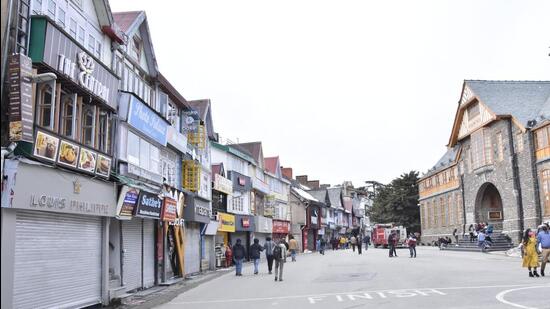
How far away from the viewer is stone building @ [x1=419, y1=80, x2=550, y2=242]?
39344 mm

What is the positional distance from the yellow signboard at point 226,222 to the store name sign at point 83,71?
65.6ft

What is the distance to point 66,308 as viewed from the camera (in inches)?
517

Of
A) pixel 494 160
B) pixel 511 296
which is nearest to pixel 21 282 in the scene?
pixel 511 296

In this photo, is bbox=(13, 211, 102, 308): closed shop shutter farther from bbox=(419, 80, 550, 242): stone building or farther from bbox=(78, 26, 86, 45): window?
bbox=(419, 80, 550, 242): stone building

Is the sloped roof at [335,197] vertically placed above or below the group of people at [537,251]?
above

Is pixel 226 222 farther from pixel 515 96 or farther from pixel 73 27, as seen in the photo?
pixel 515 96

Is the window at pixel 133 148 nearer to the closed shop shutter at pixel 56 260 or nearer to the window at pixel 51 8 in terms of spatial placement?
the closed shop shutter at pixel 56 260

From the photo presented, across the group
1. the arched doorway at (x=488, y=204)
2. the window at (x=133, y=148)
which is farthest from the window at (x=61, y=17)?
the arched doorway at (x=488, y=204)

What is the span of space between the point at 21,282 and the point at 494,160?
41.6 m

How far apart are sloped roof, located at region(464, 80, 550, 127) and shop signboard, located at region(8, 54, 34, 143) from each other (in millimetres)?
37409

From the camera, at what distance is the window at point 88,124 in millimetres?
15328

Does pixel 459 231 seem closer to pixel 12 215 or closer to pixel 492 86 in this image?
pixel 492 86

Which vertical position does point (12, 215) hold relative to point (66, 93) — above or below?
below

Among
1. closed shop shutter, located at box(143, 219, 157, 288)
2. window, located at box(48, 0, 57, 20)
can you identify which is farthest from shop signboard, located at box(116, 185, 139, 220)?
window, located at box(48, 0, 57, 20)
